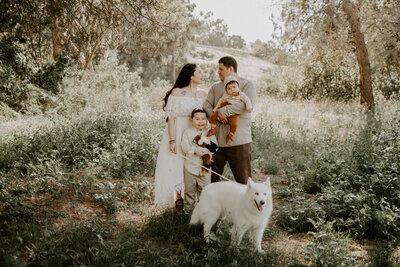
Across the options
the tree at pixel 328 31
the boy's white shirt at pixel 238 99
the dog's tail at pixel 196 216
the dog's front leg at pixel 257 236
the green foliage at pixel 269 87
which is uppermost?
the tree at pixel 328 31

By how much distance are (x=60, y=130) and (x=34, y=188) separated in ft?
8.28

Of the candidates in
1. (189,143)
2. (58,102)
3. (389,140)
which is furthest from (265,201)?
(58,102)

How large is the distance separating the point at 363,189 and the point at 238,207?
2430 millimetres

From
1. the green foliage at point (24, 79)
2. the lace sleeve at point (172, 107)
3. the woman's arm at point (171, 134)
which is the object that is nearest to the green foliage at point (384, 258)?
the woman's arm at point (171, 134)

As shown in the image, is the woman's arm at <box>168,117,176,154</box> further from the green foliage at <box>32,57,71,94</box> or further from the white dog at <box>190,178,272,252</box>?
the green foliage at <box>32,57,71,94</box>

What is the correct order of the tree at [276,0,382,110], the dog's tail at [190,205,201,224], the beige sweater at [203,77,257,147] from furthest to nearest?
1. the tree at [276,0,382,110]
2. the beige sweater at [203,77,257,147]
3. the dog's tail at [190,205,201,224]

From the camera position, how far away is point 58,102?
13070 millimetres

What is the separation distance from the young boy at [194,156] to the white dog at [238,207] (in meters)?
0.63

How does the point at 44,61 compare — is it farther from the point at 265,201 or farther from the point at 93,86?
the point at 265,201

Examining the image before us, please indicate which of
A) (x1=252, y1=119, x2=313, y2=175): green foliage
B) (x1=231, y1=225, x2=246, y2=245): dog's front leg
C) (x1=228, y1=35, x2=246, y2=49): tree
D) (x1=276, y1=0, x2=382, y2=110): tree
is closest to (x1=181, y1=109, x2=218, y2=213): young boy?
(x1=231, y1=225, x2=246, y2=245): dog's front leg

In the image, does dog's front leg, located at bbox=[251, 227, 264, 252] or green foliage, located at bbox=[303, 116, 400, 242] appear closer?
dog's front leg, located at bbox=[251, 227, 264, 252]

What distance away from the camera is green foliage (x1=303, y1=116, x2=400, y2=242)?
4.18m

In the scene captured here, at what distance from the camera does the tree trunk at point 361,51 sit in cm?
1221

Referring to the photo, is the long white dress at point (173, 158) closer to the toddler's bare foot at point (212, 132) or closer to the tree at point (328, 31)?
the toddler's bare foot at point (212, 132)
